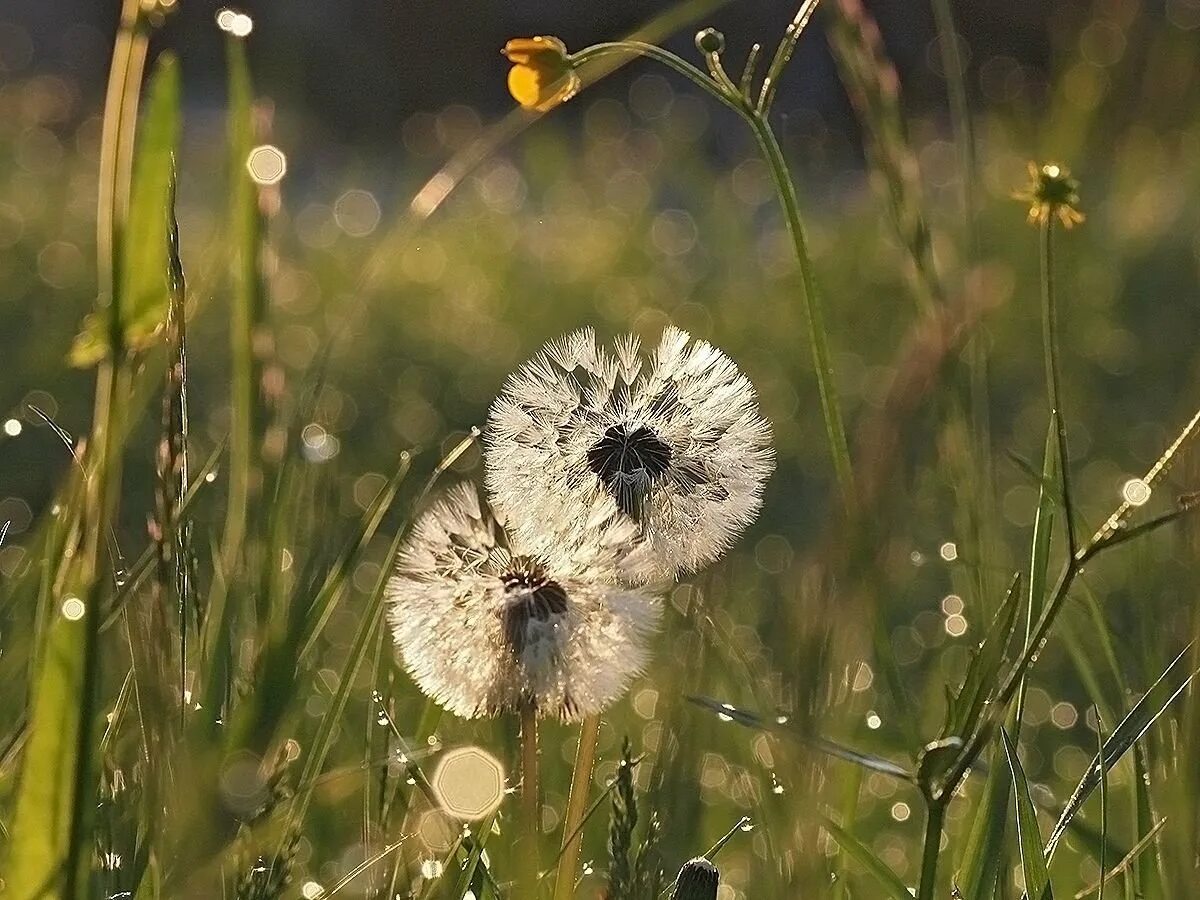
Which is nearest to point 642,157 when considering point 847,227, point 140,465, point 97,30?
point 847,227

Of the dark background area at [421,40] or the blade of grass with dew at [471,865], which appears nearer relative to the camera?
the blade of grass with dew at [471,865]

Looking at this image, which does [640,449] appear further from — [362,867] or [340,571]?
[362,867]

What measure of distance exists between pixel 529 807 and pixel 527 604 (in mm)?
154

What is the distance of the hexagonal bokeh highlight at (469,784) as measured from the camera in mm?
939

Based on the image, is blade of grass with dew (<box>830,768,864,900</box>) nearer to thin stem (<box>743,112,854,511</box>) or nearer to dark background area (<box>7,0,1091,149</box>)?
thin stem (<box>743,112,854,511</box>)

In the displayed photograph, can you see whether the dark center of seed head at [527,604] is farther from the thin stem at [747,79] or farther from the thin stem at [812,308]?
the thin stem at [747,79]

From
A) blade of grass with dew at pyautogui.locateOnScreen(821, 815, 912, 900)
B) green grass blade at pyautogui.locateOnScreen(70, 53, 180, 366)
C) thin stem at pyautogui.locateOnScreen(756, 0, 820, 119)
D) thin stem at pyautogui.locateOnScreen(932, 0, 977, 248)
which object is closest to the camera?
green grass blade at pyautogui.locateOnScreen(70, 53, 180, 366)

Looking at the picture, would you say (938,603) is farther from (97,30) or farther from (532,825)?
(97,30)

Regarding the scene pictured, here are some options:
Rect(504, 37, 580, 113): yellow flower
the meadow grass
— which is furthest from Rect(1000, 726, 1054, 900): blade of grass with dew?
Rect(504, 37, 580, 113): yellow flower

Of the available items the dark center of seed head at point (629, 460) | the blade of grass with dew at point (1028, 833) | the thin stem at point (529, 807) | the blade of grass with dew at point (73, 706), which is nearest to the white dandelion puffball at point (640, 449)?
the dark center of seed head at point (629, 460)

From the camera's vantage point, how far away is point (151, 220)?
87 cm

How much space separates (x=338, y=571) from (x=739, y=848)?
2.61 ft

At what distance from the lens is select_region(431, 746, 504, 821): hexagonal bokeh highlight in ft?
3.08

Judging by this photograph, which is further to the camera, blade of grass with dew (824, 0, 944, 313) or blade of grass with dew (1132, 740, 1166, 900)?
blade of grass with dew (824, 0, 944, 313)
